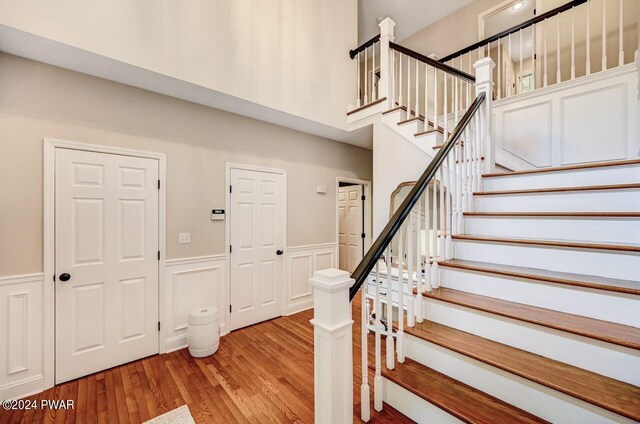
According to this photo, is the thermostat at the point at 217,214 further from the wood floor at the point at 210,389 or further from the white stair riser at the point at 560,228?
the white stair riser at the point at 560,228

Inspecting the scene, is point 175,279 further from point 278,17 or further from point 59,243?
point 278,17

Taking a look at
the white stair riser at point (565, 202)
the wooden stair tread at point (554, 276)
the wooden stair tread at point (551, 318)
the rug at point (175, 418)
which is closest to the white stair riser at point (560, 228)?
the white stair riser at point (565, 202)

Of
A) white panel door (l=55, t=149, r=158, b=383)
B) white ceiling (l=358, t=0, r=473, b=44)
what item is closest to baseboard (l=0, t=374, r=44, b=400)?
white panel door (l=55, t=149, r=158, b=383)

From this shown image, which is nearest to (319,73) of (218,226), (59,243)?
(218,226)

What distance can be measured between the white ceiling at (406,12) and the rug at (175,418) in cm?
587

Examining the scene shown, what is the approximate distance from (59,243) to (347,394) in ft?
8.55

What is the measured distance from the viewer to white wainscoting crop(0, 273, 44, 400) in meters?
2.07

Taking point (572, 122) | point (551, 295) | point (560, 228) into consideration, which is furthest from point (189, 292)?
point (572, 122)

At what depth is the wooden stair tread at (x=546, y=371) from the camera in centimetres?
105

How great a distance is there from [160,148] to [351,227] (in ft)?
11.9

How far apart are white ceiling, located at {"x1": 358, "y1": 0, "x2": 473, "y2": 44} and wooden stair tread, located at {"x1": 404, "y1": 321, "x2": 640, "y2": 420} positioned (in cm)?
510

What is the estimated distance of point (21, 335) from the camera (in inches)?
83.7

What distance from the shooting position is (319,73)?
11.6ft

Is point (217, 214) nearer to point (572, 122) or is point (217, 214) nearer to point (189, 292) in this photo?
point (189, 292)
